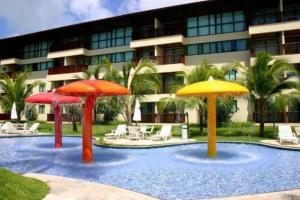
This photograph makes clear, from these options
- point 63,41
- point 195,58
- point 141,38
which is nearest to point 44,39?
point 63,41

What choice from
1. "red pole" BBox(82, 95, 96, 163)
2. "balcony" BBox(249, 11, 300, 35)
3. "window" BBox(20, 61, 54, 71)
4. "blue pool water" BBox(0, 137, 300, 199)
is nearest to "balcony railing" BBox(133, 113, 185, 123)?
"balcony" BBox(249, 11, 300, 35)

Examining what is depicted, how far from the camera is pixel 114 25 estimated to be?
126 ft

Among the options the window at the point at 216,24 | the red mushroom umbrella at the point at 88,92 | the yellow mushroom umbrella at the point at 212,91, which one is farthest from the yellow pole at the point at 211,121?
the window at the point at 216,24

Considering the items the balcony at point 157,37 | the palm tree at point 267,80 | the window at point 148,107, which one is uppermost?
the balcony at point 157,37

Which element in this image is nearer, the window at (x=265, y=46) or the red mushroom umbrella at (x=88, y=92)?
the red mushroom umbrella at (x=88, y=92)

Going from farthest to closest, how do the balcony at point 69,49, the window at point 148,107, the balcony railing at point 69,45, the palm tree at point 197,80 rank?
the balcony railing at point 69,45 < the balcony at point 69,49 < the window at point 148,107 < the palm tree at point 197,80

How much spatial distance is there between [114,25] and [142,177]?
30189 mm

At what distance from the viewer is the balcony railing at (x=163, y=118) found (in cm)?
3234

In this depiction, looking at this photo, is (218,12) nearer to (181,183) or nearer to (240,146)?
(240,146)

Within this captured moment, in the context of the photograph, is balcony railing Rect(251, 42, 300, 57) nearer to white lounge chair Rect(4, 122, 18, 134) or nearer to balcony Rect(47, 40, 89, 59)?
balcony Rect(47, 40, 89, 59)

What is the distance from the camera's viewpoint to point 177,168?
12.1 metres

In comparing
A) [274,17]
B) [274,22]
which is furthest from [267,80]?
[274,17]

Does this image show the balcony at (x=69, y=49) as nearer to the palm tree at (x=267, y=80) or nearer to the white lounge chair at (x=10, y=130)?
the white lounge chair at (x=10, y=130)

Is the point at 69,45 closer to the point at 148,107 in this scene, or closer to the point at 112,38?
the point at 112,38
